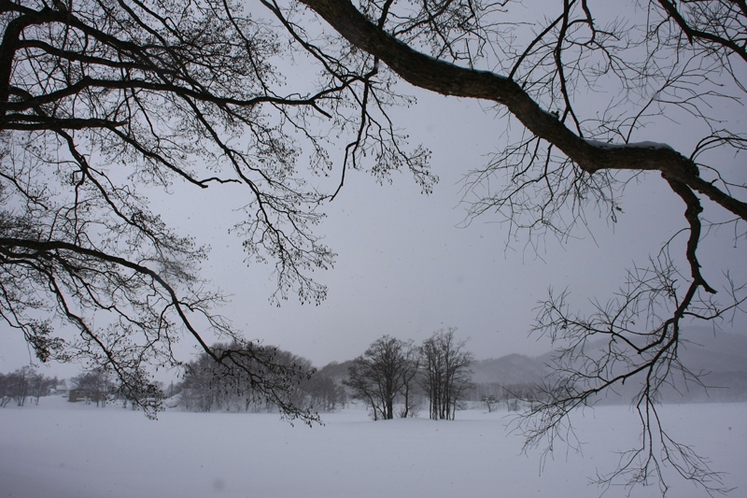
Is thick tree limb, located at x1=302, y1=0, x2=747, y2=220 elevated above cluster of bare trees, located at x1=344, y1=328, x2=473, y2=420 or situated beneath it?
elevated above

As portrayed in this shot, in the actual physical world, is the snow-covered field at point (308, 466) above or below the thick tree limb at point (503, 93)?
below

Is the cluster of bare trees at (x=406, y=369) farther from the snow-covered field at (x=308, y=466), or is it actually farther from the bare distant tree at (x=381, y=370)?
the snow-covered field at (x=308, y=466)

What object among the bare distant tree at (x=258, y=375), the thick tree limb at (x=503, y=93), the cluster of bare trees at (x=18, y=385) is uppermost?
the thick tree limb at (x=503, y=93)

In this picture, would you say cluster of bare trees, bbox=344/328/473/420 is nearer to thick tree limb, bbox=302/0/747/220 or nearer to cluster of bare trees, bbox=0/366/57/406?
cluster of bare trees, bbox=0/366/57/406

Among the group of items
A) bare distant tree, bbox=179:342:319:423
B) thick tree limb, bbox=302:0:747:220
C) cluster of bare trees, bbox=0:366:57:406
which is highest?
thick tree limb, bbox=302:0:747:220

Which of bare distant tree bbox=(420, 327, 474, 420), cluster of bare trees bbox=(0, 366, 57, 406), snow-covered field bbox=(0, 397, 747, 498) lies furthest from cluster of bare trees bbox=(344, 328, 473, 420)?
cluster of bare trees bbox=(0, 366, 57, 406)

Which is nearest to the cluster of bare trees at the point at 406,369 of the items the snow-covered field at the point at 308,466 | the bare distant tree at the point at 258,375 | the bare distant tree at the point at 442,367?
the bare distant tree at the point at 442,367

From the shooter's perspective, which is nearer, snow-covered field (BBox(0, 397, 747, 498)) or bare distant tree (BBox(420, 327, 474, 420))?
snow-covered field (BBox(0, 397, 747, 498))

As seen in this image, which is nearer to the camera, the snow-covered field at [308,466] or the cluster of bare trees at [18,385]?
the snow-covered field at [308,466]

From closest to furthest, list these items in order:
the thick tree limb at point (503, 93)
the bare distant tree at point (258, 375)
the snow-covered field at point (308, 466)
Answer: the thick tree limb at point (503, 93) < the bare distant tree at point (258, 375) < the snow-covered field at point (308, 466)

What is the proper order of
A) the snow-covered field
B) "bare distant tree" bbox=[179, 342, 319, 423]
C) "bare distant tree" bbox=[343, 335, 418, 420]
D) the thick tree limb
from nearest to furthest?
the thick tree limb, "bare distant tree" bbox=[179, 342, 319, 423], the snow-covered field, "bare distant tree" bbox=[343, 335, 418, 420]

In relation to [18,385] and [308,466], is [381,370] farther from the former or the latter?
[18,385]

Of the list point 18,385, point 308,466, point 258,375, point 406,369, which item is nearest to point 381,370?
point 406,369

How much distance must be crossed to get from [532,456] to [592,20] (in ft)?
43.3
